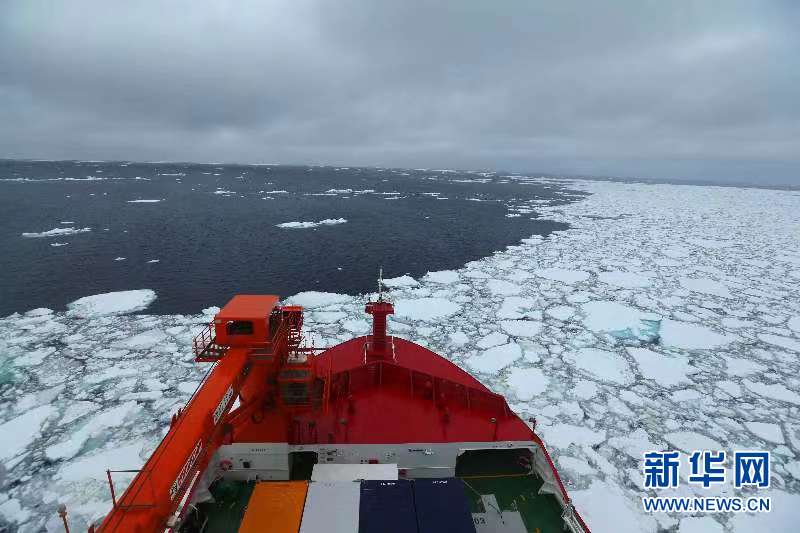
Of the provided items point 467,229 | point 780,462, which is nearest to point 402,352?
point 780,462

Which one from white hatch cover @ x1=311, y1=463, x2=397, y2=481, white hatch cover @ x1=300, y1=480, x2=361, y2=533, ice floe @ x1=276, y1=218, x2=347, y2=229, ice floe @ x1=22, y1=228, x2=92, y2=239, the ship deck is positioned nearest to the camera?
white hatch cover @ x1=300, y1=480, x2=361, y2=533

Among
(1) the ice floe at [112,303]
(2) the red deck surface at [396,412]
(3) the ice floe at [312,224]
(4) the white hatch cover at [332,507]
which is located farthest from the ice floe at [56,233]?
(4) the white hatch cover at [332,507]

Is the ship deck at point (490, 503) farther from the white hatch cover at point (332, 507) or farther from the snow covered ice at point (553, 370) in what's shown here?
the white hatch cover at point (332, 507)

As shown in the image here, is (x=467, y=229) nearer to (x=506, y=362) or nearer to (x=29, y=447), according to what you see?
(x=506, y=362)

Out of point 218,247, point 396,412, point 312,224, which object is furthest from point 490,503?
point 312,224

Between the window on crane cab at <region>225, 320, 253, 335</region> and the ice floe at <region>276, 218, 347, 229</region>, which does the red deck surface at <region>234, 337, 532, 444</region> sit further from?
the ice floe at <region>276, 218, 347, 229</region>

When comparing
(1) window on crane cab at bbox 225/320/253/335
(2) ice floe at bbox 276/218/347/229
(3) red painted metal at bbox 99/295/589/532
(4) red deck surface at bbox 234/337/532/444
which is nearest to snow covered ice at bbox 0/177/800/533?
(3) red painted metal at bbox 99/295/589/532

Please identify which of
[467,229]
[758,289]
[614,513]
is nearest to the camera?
[614,513]
